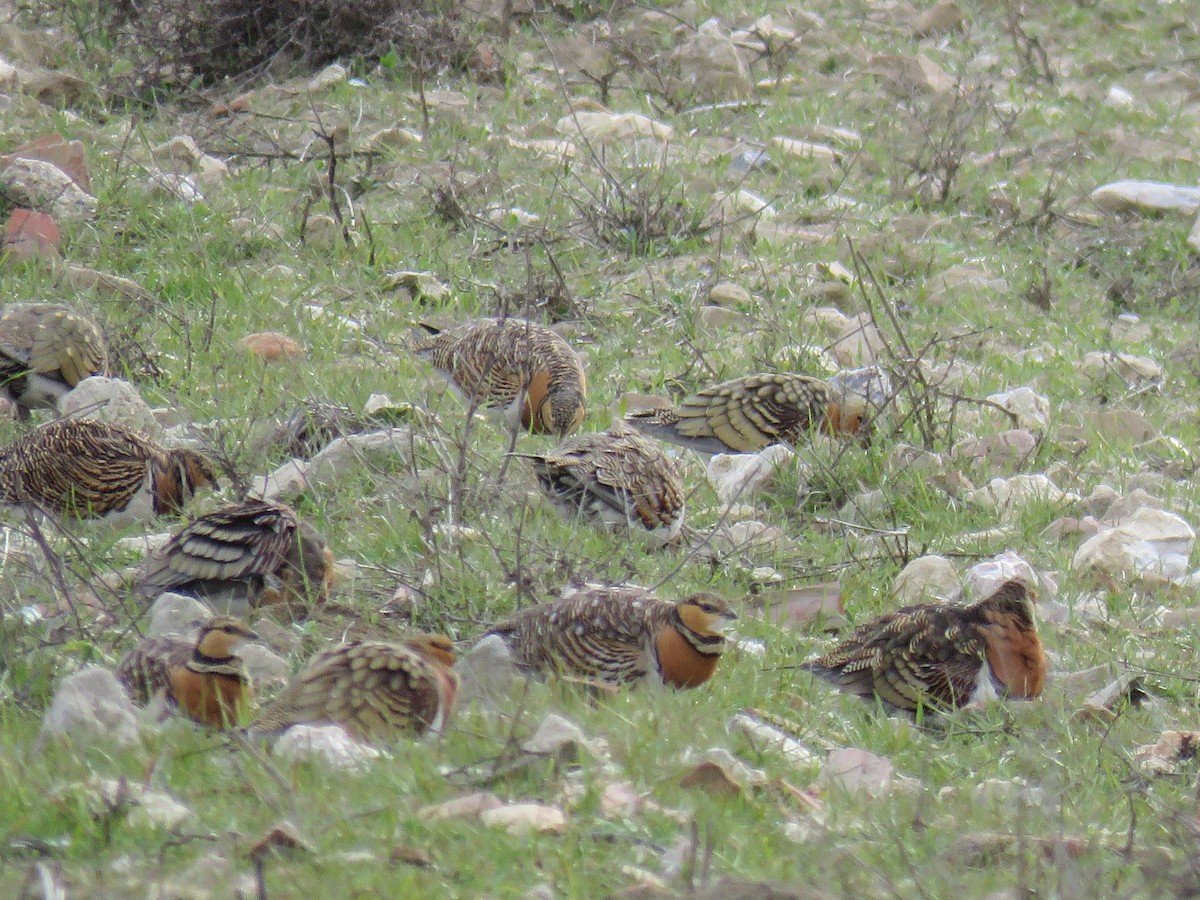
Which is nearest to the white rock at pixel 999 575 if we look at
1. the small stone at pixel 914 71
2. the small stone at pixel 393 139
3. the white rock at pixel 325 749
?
the white rock at pixel 325 749

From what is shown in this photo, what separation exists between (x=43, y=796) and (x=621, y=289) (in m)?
5.91

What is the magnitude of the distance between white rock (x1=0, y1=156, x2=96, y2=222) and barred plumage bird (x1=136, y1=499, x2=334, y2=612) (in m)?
4.07

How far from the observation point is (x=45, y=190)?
9109 mm

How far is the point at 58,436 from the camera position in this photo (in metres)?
6.34

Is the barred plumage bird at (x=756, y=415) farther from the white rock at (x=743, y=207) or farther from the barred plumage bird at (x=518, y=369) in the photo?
the white rock at (x=743, y=207)

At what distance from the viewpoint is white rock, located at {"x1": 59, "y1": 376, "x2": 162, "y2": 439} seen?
709cm

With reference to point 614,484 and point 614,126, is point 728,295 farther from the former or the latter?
point 614,484

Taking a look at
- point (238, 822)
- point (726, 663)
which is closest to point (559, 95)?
point (726, 663)

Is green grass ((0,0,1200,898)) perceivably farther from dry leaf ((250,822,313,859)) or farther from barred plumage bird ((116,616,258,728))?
barred plumage bird ((116,616,258,728))

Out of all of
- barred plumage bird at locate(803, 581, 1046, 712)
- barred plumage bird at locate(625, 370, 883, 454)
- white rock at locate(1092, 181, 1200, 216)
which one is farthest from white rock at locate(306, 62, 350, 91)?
barred plumage bird at locate(803, 581, 1046, 712)

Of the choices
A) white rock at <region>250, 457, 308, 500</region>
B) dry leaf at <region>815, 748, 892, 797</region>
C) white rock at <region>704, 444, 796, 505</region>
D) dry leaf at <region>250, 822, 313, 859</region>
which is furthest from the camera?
white rock at <region>704, 444, 796, 505</region>

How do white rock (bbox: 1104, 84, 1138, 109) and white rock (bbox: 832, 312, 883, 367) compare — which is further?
white rock (bbox: 1104, 84, 1138, 109)

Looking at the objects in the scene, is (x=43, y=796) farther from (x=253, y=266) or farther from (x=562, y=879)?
(x=253, y=266)

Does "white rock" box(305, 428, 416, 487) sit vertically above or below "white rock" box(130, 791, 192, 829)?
below
